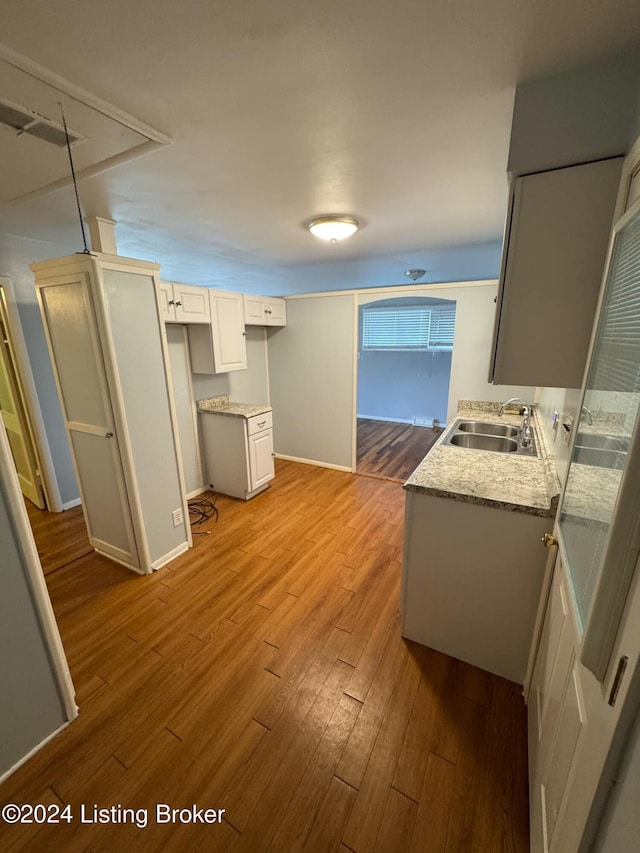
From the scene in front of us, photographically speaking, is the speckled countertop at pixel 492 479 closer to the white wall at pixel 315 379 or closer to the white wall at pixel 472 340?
the white wall at pixel 472 340

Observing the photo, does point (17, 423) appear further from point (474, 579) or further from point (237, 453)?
point (474, 579)

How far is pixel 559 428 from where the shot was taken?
1.84 m

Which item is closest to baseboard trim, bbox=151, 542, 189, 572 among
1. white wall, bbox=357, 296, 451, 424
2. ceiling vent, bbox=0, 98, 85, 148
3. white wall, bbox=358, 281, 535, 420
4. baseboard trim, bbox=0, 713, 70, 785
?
baseboard trim, bbox=0, 713, 70, 785

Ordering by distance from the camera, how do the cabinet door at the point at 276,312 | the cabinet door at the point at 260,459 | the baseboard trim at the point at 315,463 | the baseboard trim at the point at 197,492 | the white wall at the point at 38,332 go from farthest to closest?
the baseboard trim at the point at 315,463, the cabinet door at the point at 276,312, the baseboard trim at the point at 197,492, the cabinet door at the point at 260,459, the white wall at the point at 38,332

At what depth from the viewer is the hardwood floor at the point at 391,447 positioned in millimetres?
4266

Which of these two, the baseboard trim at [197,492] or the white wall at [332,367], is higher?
Answer: the white wall at [332,367]

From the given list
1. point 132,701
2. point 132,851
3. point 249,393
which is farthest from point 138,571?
point 249,393

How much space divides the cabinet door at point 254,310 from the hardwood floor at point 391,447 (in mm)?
2183

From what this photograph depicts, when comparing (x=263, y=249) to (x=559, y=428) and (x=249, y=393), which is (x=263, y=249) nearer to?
(x=249, y=393)

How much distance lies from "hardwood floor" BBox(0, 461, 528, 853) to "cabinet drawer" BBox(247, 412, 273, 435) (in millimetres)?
1389

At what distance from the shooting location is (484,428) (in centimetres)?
293

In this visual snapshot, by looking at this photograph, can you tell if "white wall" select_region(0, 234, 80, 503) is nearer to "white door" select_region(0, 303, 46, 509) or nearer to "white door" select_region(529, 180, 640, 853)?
"white door" select_region(0, 303, 46, 509)

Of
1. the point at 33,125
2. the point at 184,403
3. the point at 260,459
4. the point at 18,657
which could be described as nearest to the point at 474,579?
the point at 18,657

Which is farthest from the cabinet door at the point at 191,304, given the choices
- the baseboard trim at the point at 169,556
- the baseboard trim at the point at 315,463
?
the baseboard trim at the point at 315,463
